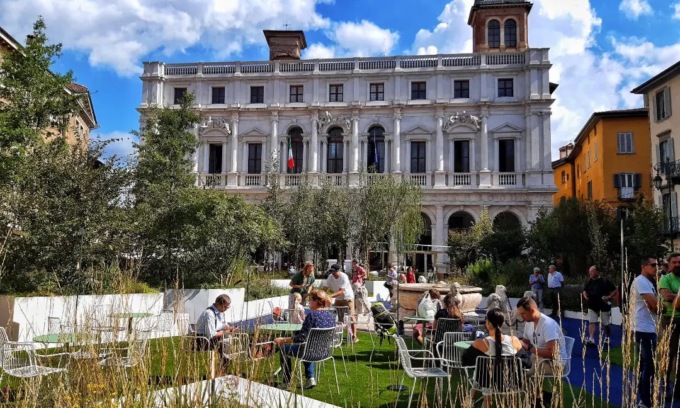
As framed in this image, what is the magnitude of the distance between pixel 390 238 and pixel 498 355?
22935 millimetres

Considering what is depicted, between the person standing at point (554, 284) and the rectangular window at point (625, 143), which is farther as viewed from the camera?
the rectangular window at point (625, 143)

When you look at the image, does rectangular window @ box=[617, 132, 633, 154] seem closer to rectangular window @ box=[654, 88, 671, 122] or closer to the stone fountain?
rectangular window @ box=[654, 88, 671, 122]

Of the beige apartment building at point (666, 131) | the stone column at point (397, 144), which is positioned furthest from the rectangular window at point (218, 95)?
the beige apartment building at point (666, 131)

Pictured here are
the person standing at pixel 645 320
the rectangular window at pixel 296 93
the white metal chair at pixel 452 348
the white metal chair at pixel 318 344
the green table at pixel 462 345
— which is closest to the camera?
the person standing at pixel 645 320

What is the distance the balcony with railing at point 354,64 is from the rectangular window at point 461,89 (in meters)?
0.94

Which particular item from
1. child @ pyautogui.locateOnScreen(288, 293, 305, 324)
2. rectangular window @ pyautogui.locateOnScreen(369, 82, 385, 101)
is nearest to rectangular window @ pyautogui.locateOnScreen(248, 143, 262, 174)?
rectangular window @ pyautogui.locateOnScreen(369, 82, 385, 101)

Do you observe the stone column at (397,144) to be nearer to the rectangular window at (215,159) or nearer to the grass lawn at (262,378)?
the rectangular window at (215,159)

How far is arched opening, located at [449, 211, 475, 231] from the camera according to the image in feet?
113

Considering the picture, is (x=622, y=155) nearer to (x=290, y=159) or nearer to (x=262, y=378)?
(x=290, y=159)

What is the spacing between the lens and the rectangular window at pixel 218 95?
3644cm

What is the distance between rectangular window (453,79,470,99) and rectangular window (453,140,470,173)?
2880 mm

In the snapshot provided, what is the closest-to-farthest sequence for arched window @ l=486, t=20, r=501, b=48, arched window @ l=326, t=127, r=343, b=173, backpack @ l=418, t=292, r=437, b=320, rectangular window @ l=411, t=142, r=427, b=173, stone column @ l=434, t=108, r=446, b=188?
backpack @ l=418, t=292, r=437, b=320 → stone column @ l=434, t=108, r=446, b=188 → rectangular window @ l=411, t=142, r=427, b=173 → arched window @ l=326, t=127, r=343, b=173 → arched window @ l=486, t=20, r=501, b=48

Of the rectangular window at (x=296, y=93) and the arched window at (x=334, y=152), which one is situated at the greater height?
the rectangular window at (x=296, y=93)

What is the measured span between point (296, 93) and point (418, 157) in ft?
29.3
